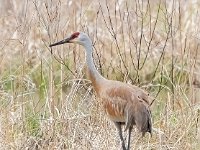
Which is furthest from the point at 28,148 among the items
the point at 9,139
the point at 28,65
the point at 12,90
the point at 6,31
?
the point at 6,31

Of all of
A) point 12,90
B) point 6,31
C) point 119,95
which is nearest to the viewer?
point 119,95

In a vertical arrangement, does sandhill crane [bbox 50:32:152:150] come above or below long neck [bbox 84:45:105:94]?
below

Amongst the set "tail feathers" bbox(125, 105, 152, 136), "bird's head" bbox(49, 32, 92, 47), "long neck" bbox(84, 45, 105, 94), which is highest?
"bird's head" bbox(49, 32, 92, 47)

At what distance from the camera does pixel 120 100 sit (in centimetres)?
712

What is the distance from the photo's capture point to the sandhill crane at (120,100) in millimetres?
7047

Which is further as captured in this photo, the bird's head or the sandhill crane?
the bird's head

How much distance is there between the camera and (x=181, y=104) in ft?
26.5

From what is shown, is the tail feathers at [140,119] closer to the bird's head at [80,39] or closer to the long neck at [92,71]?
the long neck at [92,71]

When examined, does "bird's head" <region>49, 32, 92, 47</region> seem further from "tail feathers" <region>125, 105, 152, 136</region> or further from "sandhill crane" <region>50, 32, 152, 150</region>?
"tail feathers" <region>125, 105, 152, 136</region>

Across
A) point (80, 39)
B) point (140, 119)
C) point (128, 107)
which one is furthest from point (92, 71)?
point (140, 119)

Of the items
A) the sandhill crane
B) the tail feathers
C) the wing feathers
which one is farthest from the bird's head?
the tail feathers

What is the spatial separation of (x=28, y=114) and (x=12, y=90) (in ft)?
1.08

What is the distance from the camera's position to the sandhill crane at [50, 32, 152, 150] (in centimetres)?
705

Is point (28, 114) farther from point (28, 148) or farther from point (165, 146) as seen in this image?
point (165, 146)
